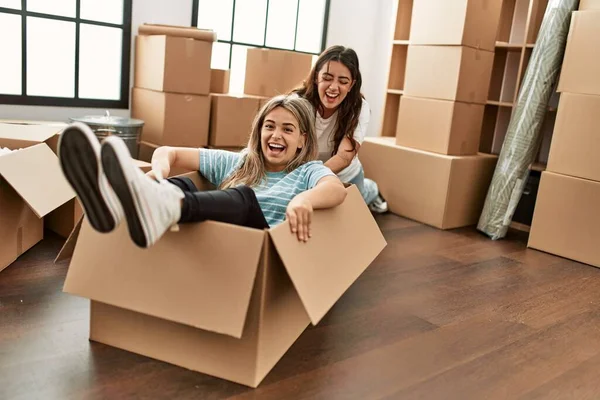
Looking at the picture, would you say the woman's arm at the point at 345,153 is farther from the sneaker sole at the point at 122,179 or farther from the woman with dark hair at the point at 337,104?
the sneaker sole at the point at 122,179

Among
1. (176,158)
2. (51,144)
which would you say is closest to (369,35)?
(51,144)

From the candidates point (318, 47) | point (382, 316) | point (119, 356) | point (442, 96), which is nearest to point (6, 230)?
point (119, 356)

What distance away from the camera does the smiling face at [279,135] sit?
1.83 metres

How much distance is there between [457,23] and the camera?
309 cm

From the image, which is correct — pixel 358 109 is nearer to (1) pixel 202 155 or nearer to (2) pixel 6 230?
(1) pixel 202 155

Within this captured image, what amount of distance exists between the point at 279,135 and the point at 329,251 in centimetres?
45

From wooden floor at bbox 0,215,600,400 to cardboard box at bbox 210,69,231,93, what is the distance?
136cm

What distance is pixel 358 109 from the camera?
2.57 metres

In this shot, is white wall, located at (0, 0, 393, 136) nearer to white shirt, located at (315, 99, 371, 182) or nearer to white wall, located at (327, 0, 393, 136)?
white wall, located at (327, 0, 393, 136)

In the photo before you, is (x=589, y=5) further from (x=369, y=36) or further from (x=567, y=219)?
(x=369, y=36)

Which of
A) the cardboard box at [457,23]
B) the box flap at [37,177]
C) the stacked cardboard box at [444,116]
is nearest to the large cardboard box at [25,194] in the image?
the box flap at [37,177]

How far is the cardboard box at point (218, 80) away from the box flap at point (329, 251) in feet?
5.78

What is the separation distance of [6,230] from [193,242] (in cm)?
103

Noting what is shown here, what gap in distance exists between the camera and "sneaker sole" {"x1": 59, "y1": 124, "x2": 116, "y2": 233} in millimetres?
1183
